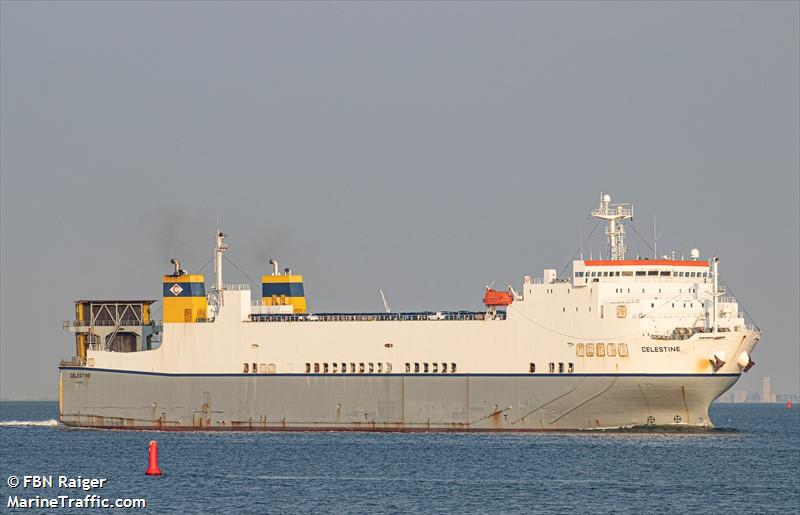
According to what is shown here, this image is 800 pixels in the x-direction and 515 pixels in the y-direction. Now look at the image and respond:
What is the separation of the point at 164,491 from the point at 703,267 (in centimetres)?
2821

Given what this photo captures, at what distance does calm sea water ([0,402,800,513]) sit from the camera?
4622 centimetres

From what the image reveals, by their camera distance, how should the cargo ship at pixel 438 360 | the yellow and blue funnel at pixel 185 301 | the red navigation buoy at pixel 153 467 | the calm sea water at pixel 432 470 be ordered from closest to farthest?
the calm sea water at pixel 432 470 < the red navigation buoy at pixel 153 467 < the cargo ship at pixel 438 360 < the yellow and blue funnel at pixel 185 301

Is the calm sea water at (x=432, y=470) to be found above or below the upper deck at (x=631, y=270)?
below

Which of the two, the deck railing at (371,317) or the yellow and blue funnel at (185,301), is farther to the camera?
the yellow and blue funnel at (185,301)

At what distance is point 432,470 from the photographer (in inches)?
2124

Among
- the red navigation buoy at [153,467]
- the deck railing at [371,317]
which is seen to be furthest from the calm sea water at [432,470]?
the deck railing at [371,317]

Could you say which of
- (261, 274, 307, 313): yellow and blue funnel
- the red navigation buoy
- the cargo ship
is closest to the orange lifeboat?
the cargo ship

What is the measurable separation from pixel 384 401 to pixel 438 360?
3.17m

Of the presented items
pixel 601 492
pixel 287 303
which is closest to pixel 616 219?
pixel 287 303

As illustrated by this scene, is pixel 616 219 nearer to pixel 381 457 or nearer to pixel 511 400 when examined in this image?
pixel 511 400

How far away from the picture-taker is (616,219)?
68438mm

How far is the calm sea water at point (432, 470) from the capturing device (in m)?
46.2

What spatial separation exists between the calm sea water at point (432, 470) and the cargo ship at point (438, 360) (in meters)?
1.35

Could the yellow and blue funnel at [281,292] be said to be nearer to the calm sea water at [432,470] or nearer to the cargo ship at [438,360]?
the cargo ship at [438,360]
